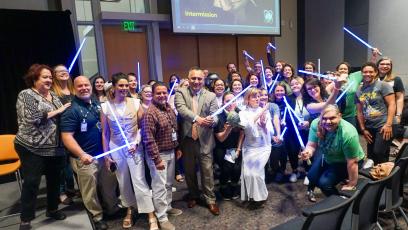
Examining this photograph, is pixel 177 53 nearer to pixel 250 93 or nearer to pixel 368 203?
pixel 250 93

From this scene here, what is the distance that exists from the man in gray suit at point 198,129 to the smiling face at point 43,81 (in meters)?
1.17

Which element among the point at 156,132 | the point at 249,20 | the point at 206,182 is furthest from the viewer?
the point at 249,20

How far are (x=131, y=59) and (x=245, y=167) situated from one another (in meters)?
3.83

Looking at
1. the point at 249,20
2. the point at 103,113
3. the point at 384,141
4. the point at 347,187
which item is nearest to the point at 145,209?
the point at 103,113

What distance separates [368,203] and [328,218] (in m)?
0.44

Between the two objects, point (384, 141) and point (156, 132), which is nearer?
point (156, 132)

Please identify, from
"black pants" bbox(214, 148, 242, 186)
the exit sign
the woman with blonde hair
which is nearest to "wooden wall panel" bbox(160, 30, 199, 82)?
the exit sign

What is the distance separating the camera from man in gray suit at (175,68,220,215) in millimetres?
2887

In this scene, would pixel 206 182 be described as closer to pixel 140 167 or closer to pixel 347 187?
pixel 140 167

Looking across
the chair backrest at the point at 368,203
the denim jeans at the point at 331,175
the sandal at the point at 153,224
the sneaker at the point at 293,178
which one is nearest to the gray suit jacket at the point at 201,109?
the sandal at the point at 153,224

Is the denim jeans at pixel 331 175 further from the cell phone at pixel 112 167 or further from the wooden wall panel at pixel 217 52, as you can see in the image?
the wooden wall panel at pixel 217 52

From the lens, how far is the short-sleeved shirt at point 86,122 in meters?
2.53

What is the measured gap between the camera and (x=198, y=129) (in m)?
2.92

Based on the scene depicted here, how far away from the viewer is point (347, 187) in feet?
8.05
